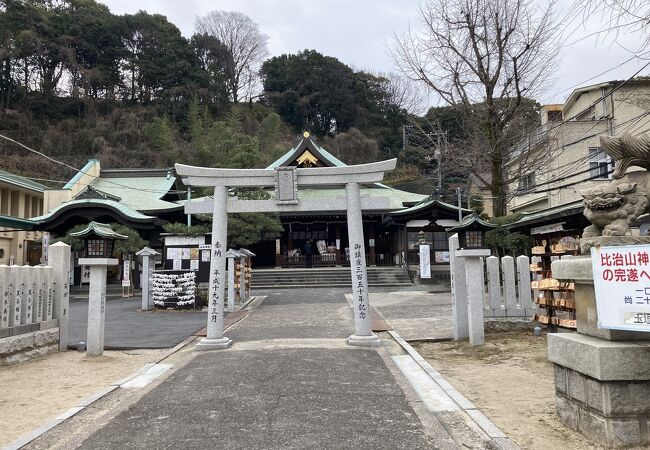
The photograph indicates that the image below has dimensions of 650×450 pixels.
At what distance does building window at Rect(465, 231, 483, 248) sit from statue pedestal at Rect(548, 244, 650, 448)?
462 centimetres

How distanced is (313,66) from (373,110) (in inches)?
352

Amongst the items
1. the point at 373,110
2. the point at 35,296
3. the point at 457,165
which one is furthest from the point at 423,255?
the point at 373,110

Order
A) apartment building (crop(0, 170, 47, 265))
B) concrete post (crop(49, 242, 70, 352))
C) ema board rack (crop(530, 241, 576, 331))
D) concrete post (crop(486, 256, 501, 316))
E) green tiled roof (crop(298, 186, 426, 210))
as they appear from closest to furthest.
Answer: ema board rack (crop(530, 241, 576, 331)) < concrete post (crop(49, 242, 70, 352)) < concrete post (crop(486, 256, 501, 316)) < apartment building (crop(0, 170, 47, 265)) < green tiled roof (crop(298, 186, 426, 210))

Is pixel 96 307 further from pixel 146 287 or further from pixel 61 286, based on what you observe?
pixel 146 287

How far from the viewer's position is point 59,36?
149 feet

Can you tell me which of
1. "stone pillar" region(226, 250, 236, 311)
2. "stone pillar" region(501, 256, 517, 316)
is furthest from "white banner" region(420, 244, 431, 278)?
"stone pillar" region(501, 256, 517, 316)

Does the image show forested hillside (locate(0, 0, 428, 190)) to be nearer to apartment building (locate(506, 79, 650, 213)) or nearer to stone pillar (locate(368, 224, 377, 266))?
stone pillar (locate(368, 224, 377, 266))

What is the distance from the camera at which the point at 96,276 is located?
866 centimetres

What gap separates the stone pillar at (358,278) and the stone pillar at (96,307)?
4753 mm

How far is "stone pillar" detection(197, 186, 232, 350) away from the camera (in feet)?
29.2

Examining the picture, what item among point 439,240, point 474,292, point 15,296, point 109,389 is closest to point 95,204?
point 15,296

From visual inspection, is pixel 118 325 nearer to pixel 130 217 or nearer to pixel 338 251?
pixel 130 217

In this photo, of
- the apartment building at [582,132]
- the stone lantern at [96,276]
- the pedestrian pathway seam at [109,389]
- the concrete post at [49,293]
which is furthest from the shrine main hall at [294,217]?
the pedestrian pathway seam at [109,389]

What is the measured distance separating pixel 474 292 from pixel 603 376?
505cm
